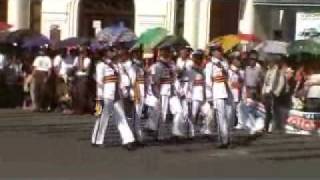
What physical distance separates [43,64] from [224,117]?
26.3 ft

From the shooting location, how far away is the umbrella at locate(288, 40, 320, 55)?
2091cm

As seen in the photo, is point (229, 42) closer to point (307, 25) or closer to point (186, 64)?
point (307, 25)

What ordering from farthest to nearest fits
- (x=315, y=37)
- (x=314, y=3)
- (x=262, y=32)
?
(x=262, y=32)
(x=314, y=3)
(x=315, y=37)

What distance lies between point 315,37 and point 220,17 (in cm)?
814

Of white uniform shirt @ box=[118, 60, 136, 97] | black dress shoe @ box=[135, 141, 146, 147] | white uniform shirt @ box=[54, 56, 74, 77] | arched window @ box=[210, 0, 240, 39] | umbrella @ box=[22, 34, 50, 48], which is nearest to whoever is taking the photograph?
white uniform shirt @ box=[118, 60, 136, 97]

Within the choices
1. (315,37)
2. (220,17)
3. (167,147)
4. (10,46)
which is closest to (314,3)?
(315,37)

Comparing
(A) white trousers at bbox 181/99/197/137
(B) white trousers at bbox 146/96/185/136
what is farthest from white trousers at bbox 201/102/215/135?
(B) white trousers at bbox 146/96/185/136

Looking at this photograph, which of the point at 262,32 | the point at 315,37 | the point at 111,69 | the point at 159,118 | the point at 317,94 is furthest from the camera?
the point at 262,32

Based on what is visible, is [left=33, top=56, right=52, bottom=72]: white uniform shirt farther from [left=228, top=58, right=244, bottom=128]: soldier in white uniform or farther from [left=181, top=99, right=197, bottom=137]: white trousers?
[left=228, top=58, right=244, bottom=128]: soldier in white uniform

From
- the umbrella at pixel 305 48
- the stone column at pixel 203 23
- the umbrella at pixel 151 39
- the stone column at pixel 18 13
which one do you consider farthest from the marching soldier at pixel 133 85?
the stone column at pixel 18 13

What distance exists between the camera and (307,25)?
23875 millimetres

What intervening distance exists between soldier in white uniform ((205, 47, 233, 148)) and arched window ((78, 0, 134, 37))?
15453 millimetres

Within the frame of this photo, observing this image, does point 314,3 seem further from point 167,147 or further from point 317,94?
point 167,147

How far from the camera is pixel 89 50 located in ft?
76.9
